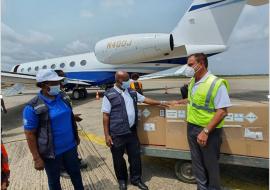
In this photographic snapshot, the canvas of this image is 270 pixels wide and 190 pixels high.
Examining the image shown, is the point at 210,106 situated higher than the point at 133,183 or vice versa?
the point at 210,106

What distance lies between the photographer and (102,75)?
1554cm

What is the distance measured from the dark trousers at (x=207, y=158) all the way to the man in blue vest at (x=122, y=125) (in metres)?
0.85

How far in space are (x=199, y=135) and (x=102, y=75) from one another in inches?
516

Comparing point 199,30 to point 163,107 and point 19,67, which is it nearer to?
point 163,107

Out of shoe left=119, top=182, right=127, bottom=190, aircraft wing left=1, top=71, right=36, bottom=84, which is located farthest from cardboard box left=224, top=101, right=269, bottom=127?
aircraft wing left=1, top=71, right=36, bottom=84

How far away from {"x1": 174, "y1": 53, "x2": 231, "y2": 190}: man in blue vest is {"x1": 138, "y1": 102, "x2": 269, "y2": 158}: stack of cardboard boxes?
457 mm

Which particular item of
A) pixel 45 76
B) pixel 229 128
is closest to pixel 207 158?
pixel 229 128

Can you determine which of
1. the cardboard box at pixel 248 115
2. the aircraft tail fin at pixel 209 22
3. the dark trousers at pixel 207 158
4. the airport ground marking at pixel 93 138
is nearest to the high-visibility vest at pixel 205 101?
the dark trousers at pixel 207 158

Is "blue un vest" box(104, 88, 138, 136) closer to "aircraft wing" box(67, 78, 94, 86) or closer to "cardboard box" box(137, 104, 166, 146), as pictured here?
"cardboard box" box(137, 104, 166, 146)

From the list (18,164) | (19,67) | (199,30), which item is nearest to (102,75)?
(199,30)

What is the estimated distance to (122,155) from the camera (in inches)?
143

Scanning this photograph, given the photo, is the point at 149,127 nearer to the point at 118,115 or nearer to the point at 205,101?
the point at 118,115

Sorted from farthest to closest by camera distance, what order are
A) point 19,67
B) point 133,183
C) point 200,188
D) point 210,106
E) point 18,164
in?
1. point 19,67
2. point 18,164
3. point 133,183
4. point 200,188
5. point 210,106

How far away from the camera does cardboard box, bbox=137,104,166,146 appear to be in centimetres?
379
